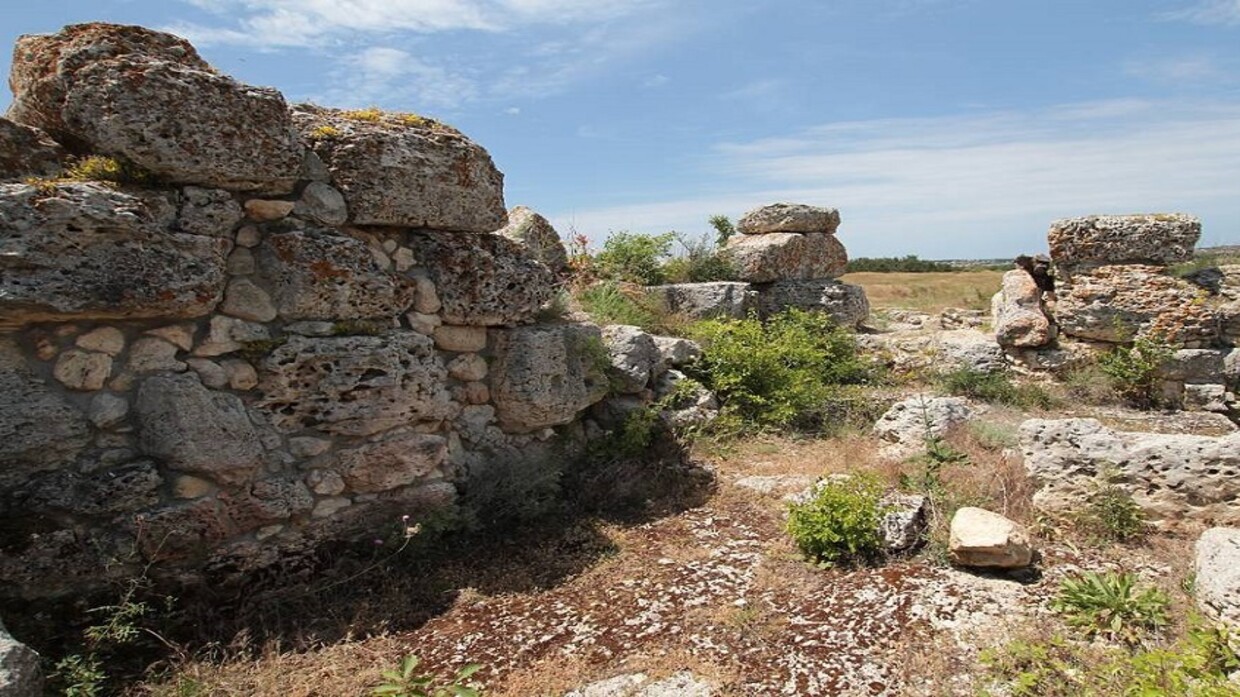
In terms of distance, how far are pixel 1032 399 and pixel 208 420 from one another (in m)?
7.91

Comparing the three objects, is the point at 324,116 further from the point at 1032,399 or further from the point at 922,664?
the point at 1032,399

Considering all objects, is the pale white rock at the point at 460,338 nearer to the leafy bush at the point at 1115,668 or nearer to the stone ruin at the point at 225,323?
the stone ruin at the point at 225,323

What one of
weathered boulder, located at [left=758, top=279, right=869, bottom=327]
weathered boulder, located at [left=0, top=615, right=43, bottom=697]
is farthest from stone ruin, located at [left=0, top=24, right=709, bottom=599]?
weathered boulder, located at [left=758, top=279, right=869, bottom=327]

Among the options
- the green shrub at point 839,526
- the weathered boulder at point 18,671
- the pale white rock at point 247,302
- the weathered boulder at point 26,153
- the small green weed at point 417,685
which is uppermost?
the weathered boulder at point 26,153

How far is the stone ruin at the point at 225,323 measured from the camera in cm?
326

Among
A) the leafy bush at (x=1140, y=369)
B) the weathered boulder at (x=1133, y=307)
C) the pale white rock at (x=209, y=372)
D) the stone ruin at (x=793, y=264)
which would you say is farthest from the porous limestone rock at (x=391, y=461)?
the weathered boulder at (x=1133, y=307)

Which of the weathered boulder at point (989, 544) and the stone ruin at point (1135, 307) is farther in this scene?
the stone ruin at point (1135, 307)

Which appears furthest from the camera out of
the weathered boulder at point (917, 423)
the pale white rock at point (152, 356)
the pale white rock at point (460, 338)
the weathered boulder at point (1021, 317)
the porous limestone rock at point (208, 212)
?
the weathered boulder at point (1021, 317)

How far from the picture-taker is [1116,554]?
391 cm

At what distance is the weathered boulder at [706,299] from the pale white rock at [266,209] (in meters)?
5.28

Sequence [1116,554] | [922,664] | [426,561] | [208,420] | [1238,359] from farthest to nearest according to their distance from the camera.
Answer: [1238,359]
[426,561]
[1116,554]
[208,420]
[922,664]

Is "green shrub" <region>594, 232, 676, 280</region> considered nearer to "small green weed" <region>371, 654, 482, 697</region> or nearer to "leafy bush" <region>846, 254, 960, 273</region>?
"small green weed" <region>371, 654, 482, 697</region>

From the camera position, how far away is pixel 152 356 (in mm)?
3572

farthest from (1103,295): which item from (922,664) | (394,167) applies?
(394,167)
